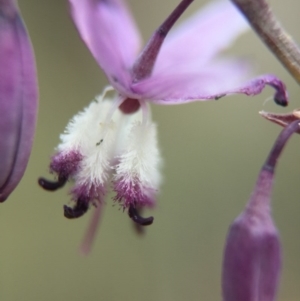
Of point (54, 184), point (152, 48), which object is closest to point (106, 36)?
point (152, 48)

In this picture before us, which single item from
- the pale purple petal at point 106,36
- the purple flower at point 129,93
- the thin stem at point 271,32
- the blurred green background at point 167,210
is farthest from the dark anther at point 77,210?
the blurred green background at point 167,210

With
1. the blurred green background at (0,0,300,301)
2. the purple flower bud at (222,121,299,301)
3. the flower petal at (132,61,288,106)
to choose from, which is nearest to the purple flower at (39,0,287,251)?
the flower petal at (132,61,288,106)

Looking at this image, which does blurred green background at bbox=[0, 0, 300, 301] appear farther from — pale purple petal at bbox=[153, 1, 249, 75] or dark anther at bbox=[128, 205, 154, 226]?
dark anther at bbox=[128, 205, 154, 226]

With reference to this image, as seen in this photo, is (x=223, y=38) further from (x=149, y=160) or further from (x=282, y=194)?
(x=282, y=194)

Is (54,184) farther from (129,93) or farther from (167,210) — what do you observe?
(167,210)

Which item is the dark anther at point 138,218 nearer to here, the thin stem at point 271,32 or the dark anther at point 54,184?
the dark anther at point 54,184
